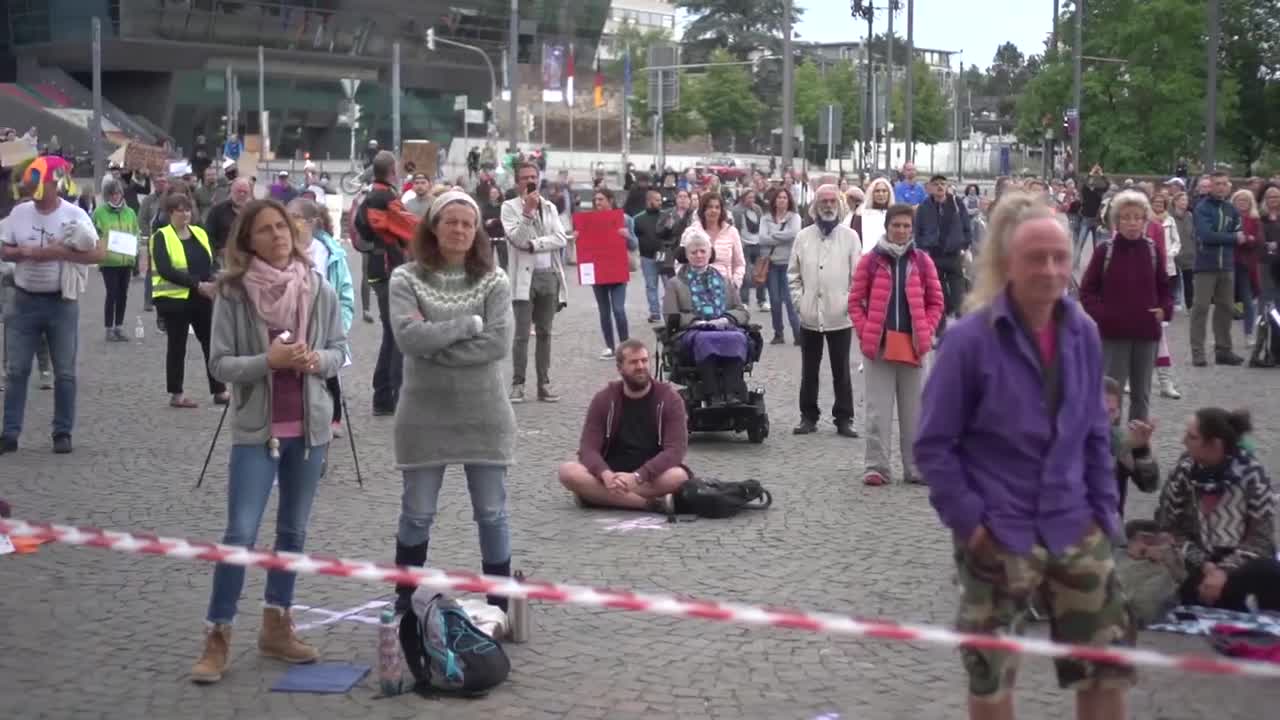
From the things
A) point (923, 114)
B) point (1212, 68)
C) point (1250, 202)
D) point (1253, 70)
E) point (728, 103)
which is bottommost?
point (1250, 202)

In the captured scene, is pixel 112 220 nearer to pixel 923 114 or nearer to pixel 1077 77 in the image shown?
pixel 1077 77

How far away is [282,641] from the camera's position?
6855 mm

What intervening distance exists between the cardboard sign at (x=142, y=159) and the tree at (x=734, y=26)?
8004cm

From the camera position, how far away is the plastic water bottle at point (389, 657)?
6.41 meters

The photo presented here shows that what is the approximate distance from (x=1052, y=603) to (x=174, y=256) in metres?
10.8

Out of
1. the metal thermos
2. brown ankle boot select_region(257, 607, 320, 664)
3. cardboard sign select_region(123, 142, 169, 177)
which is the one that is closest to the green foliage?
cardboard sign select_region(123, 142, 169, 177)

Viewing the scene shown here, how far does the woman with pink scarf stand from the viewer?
21.9ft

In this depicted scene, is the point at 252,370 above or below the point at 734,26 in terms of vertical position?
below

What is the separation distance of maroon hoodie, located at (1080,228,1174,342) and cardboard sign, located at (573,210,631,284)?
6.56 m

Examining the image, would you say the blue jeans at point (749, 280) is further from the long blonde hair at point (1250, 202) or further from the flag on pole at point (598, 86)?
the flag on pole at point (598, 86)

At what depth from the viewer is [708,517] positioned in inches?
393

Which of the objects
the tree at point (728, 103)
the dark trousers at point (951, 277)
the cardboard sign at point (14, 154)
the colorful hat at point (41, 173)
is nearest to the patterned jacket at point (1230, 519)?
the colorful hat at point (41, 173)

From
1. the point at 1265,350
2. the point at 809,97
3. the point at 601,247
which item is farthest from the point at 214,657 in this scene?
the point at 809,97

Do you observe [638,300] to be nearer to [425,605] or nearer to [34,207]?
[34,207]
